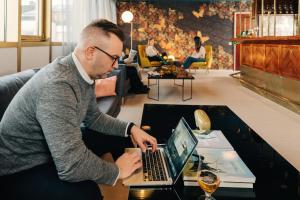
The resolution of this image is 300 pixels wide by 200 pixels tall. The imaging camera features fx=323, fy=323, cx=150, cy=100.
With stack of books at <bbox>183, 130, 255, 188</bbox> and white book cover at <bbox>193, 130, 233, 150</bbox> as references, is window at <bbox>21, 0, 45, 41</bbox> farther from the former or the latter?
stack of books at <bbox>183, 130, 255, 188</bbox>

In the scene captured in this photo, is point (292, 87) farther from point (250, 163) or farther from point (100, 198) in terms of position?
point (100, 198)

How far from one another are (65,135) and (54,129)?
0.04 meters

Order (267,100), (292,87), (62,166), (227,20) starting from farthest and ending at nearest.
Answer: (227,20), (267,100), (292,87), (62,166)

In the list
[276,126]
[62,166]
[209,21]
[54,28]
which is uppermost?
[209,21]

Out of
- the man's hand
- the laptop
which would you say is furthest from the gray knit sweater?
the man's hand

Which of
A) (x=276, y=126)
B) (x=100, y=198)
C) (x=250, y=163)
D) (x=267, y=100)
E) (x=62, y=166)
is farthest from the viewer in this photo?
(x=267, y=100)

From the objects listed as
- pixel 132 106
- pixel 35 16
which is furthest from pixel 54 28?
pixel 132 106

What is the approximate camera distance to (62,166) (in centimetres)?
108

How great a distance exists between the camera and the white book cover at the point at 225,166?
1.21 meters

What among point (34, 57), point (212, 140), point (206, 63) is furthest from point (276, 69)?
point (206, 63)

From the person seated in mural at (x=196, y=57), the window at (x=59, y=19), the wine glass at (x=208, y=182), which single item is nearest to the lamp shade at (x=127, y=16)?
the person seated in mural at (x=196, y=57)

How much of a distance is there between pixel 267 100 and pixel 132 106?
2665 mm

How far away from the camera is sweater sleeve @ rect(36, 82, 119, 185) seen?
1.06m

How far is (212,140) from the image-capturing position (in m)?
1.76
